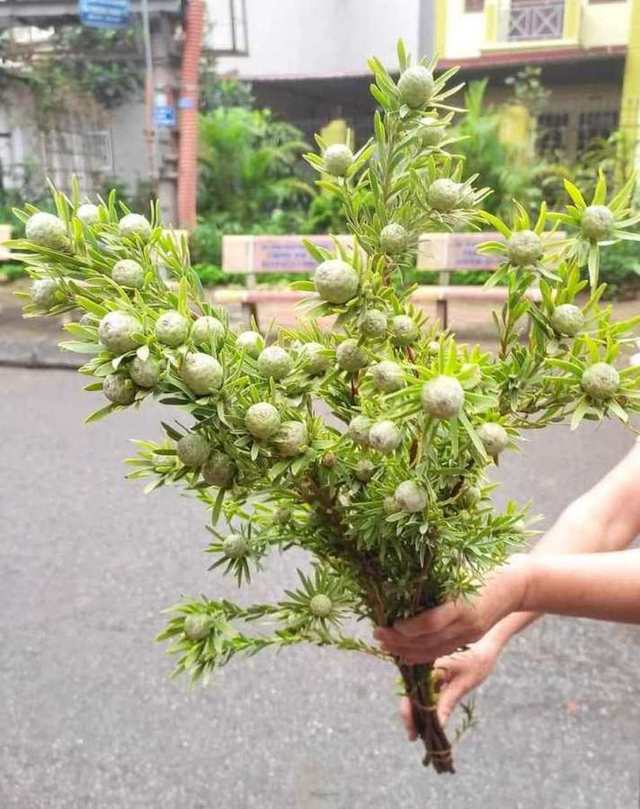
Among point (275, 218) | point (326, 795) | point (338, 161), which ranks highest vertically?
point (338, 161)

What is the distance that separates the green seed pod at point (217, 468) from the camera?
638 mm

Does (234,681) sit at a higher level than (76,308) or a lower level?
lower

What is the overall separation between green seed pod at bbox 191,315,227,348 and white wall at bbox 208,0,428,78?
41.7ft

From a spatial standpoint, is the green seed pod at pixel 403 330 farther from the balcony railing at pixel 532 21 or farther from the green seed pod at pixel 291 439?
the balcony railing at pixel 532 21

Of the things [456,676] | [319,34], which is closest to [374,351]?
[456,676]

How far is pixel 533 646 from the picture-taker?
2732 mm

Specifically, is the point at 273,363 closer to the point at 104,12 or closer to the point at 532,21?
the point at 104,12

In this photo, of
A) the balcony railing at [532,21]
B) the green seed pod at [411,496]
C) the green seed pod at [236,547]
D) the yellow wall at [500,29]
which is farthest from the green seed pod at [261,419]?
the balcony railing at [532,21]

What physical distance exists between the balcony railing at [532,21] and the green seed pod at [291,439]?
12080mm

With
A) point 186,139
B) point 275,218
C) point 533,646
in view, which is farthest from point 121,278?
point 275,218

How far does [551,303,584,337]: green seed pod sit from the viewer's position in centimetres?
64

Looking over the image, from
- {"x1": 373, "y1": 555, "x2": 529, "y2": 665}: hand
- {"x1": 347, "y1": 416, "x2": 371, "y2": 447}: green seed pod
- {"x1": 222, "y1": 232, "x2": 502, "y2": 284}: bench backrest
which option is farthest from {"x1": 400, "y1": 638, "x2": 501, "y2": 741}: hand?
{"x1": 222, "y1": 232, "x2": 502, "y2": 284}: bench backrest

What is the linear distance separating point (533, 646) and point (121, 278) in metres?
2.46

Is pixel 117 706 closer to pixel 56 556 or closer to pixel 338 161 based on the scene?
pixel 56 556
